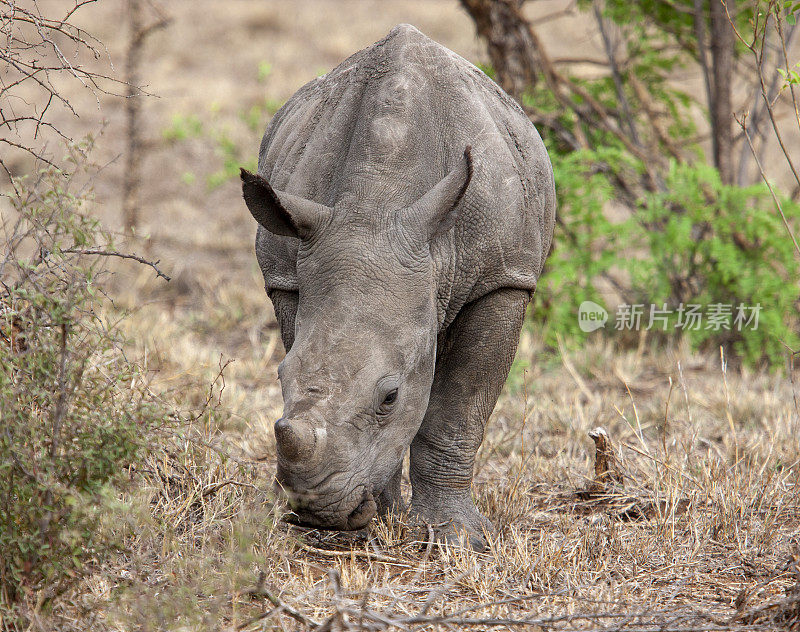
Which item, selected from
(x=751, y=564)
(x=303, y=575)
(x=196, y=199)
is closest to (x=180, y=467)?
(x=303, y=575)

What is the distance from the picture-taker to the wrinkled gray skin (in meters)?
3.43

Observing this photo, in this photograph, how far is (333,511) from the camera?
Answer: 3.46 metres

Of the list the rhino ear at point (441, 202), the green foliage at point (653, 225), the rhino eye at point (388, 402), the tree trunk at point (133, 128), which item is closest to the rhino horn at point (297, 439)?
the rhino eye at point (388, 402)

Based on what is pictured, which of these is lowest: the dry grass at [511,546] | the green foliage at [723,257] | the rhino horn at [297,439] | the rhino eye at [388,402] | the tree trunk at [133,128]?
the dry grass at [511,546]

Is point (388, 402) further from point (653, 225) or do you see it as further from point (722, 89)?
point (722, 89)

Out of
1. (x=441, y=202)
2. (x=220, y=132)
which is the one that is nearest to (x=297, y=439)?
(x=441, y=202)

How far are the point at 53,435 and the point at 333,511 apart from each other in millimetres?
1009

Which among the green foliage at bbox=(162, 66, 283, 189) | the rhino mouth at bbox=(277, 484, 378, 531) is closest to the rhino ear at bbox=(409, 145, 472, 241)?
the rhino mouth at bbox=(277, 484, 378, 531)

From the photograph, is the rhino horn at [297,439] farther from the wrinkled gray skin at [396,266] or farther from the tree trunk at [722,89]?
the tree trunk at [722,89]

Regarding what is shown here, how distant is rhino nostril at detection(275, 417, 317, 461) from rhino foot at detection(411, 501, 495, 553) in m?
1.16

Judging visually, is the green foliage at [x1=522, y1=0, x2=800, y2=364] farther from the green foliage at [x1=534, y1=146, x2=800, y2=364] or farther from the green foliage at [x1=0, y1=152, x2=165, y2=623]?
the green foliage at [x1=0, y1=152, x2=165, y2=623]

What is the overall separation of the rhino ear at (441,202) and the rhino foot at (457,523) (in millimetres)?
1382

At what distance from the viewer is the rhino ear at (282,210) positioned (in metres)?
3.48

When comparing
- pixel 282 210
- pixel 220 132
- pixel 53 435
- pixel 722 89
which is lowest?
pixel 53 435
